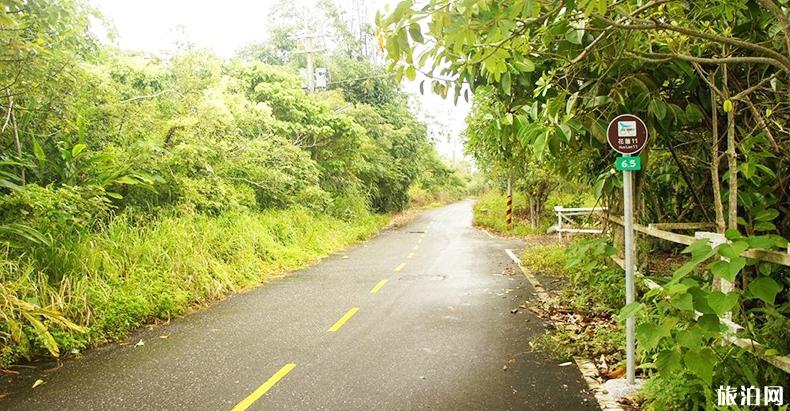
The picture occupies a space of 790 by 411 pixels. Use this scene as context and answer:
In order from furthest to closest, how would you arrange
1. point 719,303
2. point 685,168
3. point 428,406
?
1. point 685,168
2. point 428,406
3. point 719,303

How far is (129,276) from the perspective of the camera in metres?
7.81

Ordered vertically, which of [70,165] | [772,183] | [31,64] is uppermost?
[31,64]

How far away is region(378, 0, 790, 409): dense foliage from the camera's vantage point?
3.20 metres

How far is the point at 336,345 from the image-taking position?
6176 mm

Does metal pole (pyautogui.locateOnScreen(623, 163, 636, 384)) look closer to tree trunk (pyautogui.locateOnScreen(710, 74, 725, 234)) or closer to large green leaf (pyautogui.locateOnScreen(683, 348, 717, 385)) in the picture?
tree trunk (pyautogui.locateOnScreen(710, 74, 725, 234))

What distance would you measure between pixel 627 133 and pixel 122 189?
905 cm

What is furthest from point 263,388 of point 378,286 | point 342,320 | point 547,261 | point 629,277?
point 547,261

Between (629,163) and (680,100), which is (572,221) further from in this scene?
(629,163)

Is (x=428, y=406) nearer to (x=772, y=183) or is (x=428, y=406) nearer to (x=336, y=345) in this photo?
(x=336, y=345)

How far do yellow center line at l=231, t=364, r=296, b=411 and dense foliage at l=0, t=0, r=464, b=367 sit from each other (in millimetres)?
2561

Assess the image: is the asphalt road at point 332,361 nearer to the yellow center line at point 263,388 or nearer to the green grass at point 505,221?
the yellow center line at point 263,388

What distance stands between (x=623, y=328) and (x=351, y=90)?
2744 cm

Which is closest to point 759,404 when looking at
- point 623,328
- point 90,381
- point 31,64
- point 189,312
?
point 623,328

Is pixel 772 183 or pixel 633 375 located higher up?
pixel 772 183
